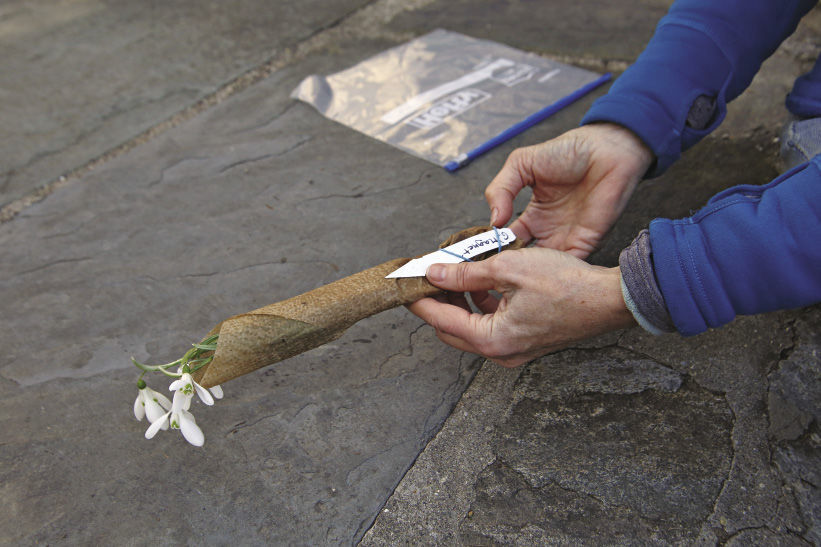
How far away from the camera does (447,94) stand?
2.30 metres

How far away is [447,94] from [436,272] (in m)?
1.28

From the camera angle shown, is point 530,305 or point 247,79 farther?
point 247,79

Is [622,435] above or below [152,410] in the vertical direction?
below

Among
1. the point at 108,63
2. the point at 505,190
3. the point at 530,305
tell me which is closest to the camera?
the point at 530,305

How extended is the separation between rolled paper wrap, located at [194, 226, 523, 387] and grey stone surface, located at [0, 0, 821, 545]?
0.19 m

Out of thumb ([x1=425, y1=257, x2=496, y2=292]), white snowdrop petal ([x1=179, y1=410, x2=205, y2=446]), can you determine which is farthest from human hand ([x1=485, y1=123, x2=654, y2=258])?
white snowdrop petal ([x1=179, y1=410, x2=205, y2=446])

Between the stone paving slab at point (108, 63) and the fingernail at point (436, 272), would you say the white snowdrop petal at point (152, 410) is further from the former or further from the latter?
the stone paving slab at point (108, 63)

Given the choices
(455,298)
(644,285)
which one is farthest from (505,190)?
(644,285)

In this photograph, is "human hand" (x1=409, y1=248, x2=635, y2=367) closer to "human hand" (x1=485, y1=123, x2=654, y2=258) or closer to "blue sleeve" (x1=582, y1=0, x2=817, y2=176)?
"human hand" (x1=485, y1=123, x2=654, y2=258)

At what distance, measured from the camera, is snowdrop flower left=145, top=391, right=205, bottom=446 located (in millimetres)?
1005

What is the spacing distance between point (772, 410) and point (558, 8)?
2238mm

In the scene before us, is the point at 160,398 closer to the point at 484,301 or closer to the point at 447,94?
the point at 484,301

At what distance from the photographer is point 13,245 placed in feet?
5.80

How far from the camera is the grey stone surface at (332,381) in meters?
1.11
